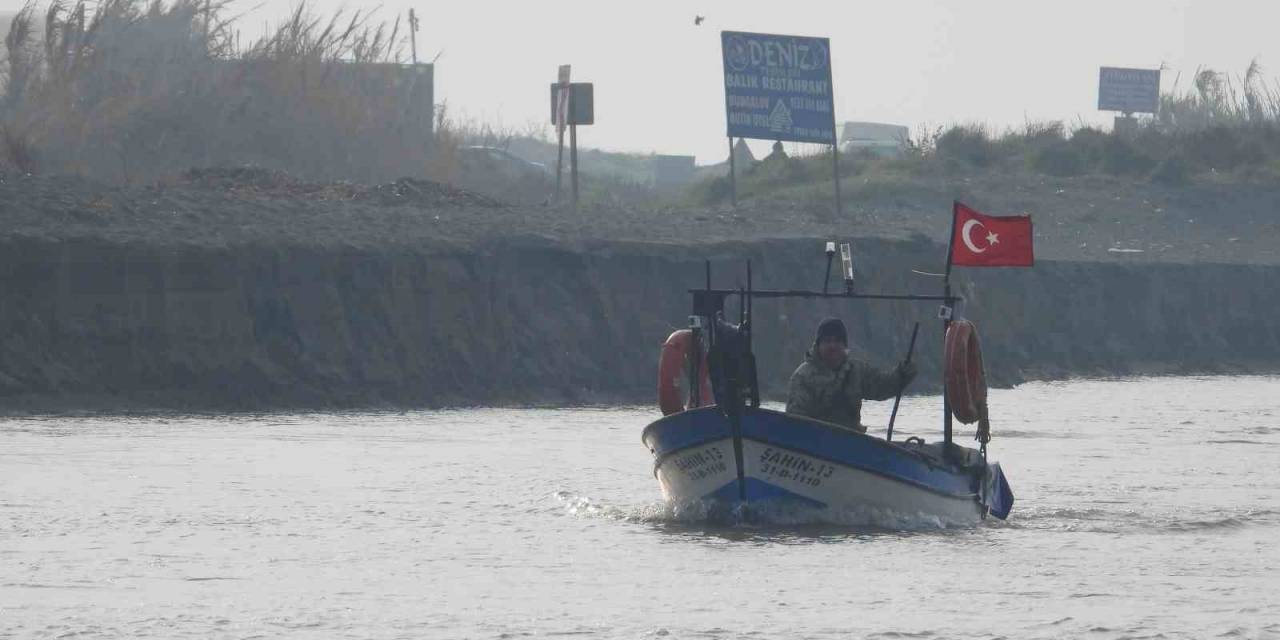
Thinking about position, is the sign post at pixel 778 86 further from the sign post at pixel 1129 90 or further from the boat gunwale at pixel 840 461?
the sign post at pixel 1129 90

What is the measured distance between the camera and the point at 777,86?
42.9 m

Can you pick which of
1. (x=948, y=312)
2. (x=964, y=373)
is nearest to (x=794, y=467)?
(x=964, y=373)

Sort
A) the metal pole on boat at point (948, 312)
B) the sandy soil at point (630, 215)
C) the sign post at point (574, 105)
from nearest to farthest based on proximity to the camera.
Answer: the metal pole on boat at point (948, 312) → the sandy soil at point (630, 215) → the sign post at point (574, 105)

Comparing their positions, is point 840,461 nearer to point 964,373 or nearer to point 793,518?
point 793,518

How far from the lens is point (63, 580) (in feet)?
49.6

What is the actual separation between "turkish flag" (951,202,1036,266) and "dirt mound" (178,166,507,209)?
61.0ft

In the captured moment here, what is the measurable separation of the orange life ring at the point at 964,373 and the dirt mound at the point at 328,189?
18258 mm

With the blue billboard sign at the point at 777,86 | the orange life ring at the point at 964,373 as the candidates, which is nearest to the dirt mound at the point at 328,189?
the blue billboard sign at the point at 777,86

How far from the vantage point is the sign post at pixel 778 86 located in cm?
4275

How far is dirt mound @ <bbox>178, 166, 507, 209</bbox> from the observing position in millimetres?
35969

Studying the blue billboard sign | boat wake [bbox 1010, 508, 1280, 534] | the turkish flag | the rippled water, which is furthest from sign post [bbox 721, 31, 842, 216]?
the turkish flag

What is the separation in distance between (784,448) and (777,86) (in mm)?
25707

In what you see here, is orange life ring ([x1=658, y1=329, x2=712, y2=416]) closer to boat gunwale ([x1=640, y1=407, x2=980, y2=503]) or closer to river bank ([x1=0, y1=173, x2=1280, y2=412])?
boat gunwale ([x1=640, y1=407, x2=980, y2=503])

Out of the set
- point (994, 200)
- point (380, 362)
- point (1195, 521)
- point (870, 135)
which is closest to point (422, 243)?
point (380, 362)
